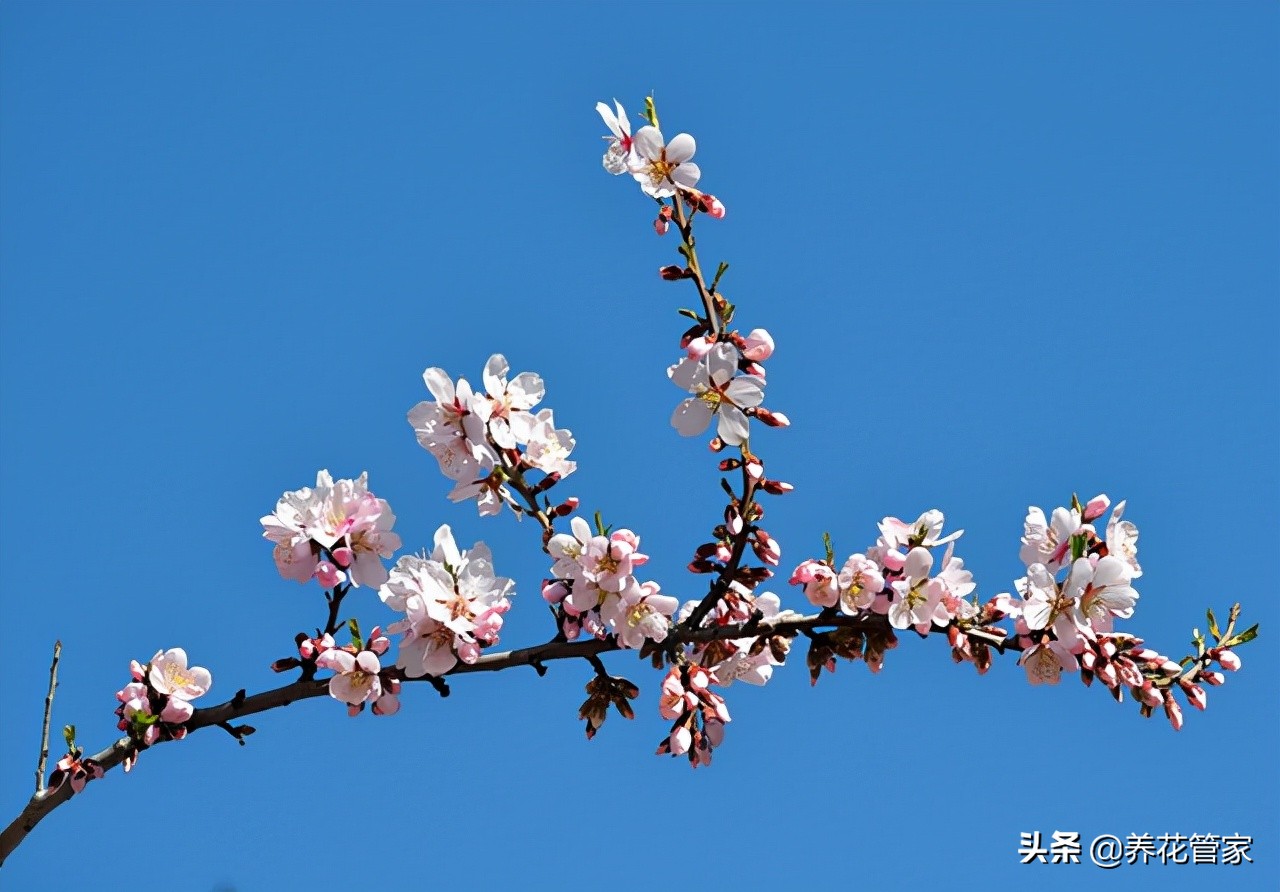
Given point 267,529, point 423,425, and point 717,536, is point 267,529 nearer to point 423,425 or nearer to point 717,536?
point 423,425

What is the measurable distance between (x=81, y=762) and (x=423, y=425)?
1.29m

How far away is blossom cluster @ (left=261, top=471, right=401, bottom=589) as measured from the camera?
3.63 m

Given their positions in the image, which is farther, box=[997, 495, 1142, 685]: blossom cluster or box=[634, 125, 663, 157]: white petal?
box=[634, 125, 663, 157]: white petal

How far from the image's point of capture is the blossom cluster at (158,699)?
Answer: 357 centimetres

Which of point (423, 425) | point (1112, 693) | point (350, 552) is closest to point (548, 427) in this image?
point (423, 425)

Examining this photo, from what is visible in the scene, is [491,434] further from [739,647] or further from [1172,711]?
[1172,711]

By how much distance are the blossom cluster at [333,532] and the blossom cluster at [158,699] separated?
1.36 ft

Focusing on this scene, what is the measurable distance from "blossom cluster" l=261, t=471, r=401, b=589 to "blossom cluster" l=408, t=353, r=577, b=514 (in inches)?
9.1

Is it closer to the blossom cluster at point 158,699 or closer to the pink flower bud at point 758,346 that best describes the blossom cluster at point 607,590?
the pink flower bud at point 758,346

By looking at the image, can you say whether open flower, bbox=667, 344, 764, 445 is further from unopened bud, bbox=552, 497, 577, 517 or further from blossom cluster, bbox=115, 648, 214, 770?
blossom cluster, bbox=115, 648, 214, 770

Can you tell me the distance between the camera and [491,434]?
3619 mm

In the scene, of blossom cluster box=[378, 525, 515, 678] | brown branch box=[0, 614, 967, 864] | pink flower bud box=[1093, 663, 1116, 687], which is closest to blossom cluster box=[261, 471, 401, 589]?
blossom cluster box=[378, 525, 515, 678]

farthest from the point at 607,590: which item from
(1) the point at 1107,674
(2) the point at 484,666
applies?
(1) the point at 1107,674

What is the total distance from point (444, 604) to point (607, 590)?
435mm
